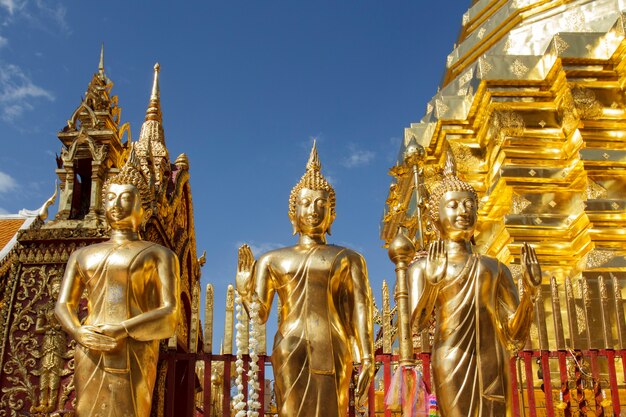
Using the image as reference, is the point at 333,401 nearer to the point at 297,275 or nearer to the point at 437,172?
the point at 297,275

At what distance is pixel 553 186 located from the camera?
33.2 ft

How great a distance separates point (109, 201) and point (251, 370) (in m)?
1.56

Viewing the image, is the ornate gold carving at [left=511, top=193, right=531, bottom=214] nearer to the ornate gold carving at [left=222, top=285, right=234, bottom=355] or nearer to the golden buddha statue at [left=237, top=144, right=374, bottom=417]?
the golden buddha statue at [left=237, top=144, right=374, bottom=417]

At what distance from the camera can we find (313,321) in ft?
16.3

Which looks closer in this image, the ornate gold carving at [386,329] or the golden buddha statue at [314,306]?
the golden buddha statue at [314,306]

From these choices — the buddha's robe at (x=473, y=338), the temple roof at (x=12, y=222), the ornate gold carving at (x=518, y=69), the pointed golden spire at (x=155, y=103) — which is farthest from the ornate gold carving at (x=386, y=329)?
the temple roof at (x=12, y=222)

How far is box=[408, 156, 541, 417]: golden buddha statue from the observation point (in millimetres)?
4828

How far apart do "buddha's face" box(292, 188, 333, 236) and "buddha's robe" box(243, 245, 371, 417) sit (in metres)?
0.17

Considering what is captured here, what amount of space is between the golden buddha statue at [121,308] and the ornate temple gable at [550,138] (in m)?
5.58

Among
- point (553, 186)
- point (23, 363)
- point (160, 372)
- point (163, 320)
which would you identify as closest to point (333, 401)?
point (163, 320)

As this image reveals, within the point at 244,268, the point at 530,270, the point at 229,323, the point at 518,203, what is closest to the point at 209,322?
the point at 229,323

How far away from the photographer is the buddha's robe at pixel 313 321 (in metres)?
4.81

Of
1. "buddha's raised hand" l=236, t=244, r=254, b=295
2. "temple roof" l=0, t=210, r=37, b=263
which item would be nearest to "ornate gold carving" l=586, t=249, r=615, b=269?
"buddha's raised hand" l=236, t=244, r=254, b=295

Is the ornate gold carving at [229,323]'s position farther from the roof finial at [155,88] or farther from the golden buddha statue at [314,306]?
the roof finial at [155,88]
